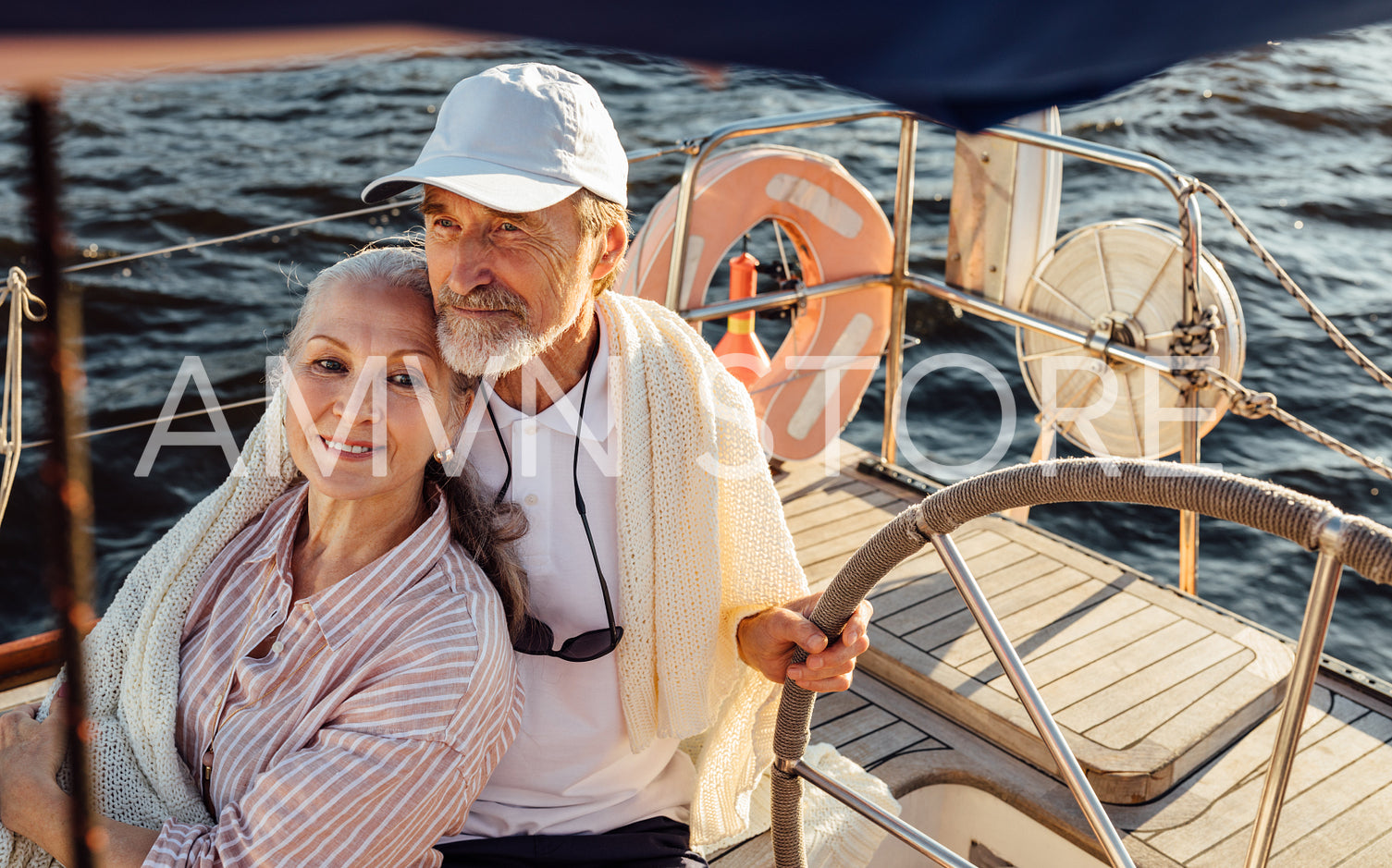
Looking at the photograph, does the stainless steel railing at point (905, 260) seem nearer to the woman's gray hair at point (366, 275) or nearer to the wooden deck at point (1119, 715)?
the wooden deck at point (1119, 715)

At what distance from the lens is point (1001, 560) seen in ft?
9.46

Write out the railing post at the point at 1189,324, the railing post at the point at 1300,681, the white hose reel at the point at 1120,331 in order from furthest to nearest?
1. the white hose reel at the point at 1120,331
2. the railing post at the point at 1189,324
3. the railing post at the point at 1300,681

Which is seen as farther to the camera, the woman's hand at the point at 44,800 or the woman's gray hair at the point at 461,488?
the woman's gray hair at the point at 461,488

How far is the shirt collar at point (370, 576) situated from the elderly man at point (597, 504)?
198 millimetres

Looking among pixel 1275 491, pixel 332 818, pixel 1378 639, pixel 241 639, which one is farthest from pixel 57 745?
pixel 1378 639

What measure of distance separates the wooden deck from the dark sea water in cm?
202

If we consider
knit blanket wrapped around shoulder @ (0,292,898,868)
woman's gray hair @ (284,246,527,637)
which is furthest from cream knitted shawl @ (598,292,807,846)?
woman's gray hair @ (284,246,527,637)

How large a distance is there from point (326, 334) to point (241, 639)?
387 millimetres

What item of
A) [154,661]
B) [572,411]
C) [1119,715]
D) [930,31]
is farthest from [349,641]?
[1119,715]

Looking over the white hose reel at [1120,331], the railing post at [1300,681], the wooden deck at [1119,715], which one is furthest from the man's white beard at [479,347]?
the white hose reel at [1120,331]

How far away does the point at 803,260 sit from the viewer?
3.62 m

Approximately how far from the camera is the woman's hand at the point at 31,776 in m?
1.33

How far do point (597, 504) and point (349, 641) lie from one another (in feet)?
1.42

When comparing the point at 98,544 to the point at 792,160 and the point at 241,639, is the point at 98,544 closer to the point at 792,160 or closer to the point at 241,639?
the point at 792,160
